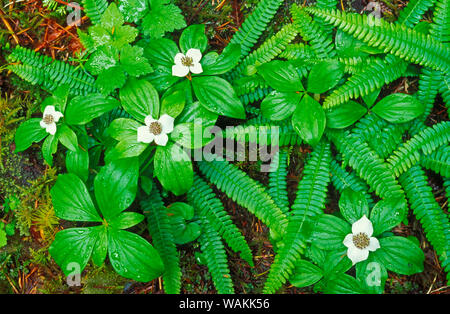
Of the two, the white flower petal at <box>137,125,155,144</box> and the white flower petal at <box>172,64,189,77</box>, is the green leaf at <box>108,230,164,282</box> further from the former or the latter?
the white flower petal at <box>172,64,189,77</box>

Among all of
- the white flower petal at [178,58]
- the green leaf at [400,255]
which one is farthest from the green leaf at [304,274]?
the white flower petal at [178,58]

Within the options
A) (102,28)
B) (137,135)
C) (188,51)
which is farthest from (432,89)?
(102,28)

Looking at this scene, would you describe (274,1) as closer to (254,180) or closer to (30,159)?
(254,180)

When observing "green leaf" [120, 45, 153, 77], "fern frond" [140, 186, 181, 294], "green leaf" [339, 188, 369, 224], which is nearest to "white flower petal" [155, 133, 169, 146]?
"green leaf" [120, 45, 153, 77]

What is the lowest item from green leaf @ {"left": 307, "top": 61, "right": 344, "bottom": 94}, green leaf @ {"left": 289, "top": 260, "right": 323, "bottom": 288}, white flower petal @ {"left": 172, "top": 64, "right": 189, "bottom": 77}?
green leaf @ {"left": 289, "top": 260, "right": 323, "bottom": 288}

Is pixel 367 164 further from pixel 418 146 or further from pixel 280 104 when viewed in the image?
pixel 280 104

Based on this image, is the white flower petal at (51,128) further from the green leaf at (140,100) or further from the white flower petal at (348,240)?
the white flower petal at (348,240)
